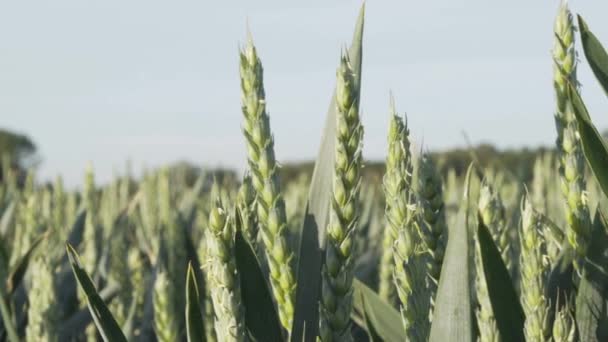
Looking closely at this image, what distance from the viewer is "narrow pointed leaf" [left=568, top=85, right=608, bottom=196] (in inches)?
29.9

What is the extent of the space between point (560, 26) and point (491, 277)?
0.94 feet

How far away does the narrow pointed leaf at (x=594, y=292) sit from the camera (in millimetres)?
827

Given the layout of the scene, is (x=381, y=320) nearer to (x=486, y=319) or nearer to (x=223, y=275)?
(x=486, y=319)

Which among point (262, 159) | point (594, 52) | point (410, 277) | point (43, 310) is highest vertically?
point (594, 52)

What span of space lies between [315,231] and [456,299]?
0.16 meters

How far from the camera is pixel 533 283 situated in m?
0.75

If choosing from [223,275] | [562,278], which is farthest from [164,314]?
[562,278]

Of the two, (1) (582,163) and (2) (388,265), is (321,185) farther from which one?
(2) (388,265)

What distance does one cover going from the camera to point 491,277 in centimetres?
76

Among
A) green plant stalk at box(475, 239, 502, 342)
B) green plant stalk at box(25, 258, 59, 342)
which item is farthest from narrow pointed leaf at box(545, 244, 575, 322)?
green plant stalk at box(25, 258, 59, 342)

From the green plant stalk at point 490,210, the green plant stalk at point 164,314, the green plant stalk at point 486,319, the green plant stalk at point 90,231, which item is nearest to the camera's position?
the green plant stalk at point 486,319

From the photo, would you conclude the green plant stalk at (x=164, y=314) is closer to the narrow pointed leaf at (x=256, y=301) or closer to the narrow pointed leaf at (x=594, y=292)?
the narrow pointed leaf at (x=256, y=301)

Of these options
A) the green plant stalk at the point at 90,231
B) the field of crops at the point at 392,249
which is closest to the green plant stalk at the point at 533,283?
the field of crops at the point at 392,249

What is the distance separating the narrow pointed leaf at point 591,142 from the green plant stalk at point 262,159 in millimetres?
295
